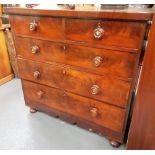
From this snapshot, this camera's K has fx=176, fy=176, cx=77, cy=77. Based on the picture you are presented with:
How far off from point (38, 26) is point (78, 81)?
1.43 feet

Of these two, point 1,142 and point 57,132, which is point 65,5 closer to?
point 57,132

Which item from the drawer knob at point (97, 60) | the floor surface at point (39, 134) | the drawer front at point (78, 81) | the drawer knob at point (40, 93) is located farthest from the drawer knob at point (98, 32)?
the floor surface at point (39, 134)

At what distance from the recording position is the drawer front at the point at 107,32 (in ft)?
2.83

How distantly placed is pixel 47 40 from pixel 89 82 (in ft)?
1.26

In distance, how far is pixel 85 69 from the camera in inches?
43.3

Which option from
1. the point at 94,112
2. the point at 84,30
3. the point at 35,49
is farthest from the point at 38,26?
the point at 94,112

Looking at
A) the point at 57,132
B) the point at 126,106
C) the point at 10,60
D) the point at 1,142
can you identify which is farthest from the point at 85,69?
the point at 10,60

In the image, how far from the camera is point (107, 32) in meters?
0.93

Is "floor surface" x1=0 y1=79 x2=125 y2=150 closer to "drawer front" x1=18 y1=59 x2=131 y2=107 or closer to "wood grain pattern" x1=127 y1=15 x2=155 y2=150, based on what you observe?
"wood grain pattern" x1=127 y1=15 x2=155 y2=150

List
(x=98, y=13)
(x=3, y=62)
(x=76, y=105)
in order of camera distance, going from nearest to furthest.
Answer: (x=98, y=13), (x=76, y=105), (x=3, y=62)

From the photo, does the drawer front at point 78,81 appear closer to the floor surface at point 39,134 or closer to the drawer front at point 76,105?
the drawer front at point 76,105

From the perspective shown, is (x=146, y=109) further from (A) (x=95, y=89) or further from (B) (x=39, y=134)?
(B) (x=39, y=134)

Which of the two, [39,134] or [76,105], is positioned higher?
[76,105]

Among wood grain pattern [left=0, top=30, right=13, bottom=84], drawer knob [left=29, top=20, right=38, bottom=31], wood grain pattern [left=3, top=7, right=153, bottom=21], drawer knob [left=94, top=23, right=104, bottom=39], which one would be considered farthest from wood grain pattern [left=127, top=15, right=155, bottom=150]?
wood grain pattern [left=0, top=30, right=13, bottom=84]
